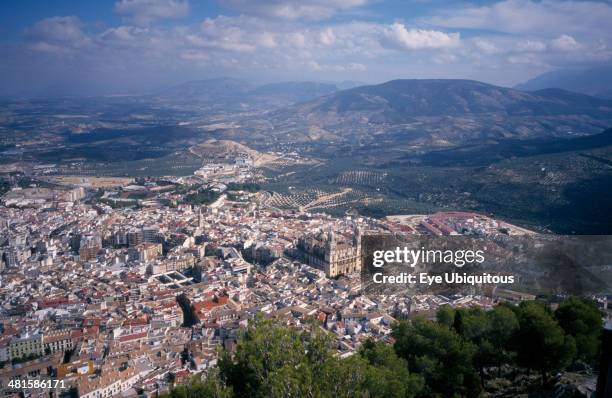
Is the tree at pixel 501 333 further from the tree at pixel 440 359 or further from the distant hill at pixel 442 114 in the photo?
the distant hill at pixel 442 114

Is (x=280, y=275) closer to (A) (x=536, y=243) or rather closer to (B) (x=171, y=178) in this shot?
(A) (x=536, y=243)

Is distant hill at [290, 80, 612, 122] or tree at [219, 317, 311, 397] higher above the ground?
distant hill at [290, 80, 612, 122]

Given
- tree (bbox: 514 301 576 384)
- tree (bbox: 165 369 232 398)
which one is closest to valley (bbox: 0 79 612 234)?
tree (bbox: 514 301 576 384)

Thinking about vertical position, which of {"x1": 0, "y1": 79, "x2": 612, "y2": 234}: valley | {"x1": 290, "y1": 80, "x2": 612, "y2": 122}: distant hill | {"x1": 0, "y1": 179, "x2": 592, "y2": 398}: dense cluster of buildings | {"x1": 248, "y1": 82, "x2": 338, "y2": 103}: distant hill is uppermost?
{"x1": 248, "y1": 82, "x2": 338, "y2": 103}: distant hill

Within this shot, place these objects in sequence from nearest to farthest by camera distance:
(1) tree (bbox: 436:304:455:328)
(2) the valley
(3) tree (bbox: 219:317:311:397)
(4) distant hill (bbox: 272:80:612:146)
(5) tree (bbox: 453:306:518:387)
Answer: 1. (3) tree (bbox: 219:317:311:397)
2. (5) tree (bbox: 453:306:518:387)
3. (1) tree (bbox: 436:304:455:328)
4. (2) the valley
5. (4) distant hill (bbox: 272:80:612:146)

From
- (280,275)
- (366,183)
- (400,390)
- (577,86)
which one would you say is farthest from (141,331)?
(577,86)

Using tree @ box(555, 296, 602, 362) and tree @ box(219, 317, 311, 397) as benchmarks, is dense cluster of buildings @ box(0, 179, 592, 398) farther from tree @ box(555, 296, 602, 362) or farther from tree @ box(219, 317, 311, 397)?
tree @ box(555, 296, 602, 362)
